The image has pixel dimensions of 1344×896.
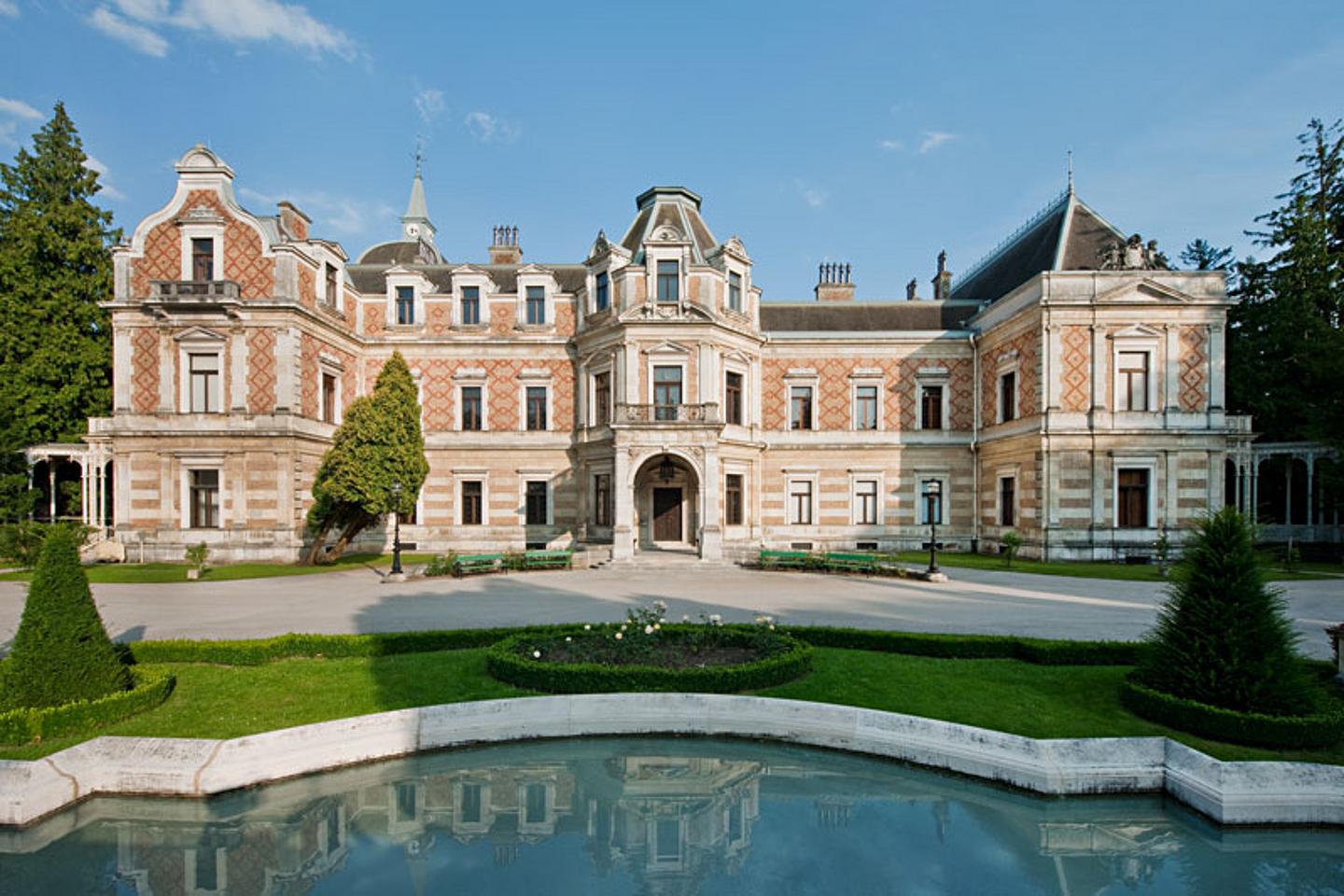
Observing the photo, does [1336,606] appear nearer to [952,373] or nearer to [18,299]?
[952,373]

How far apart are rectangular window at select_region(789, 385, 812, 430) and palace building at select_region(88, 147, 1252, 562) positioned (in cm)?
11

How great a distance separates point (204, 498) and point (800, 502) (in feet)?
78.6

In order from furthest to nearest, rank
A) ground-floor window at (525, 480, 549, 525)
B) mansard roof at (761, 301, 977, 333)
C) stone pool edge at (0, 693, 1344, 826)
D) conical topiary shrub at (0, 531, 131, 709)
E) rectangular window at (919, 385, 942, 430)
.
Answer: mansard roof at (761, 301, 977, 333)
rectangular window at (919, 385, 942, 430)
ground-floor window at (525, 480, 549, 525)
conical topiary shrub at (0, 531, 131, 709)
stone pool edge at (0, 693, 1344, 826)

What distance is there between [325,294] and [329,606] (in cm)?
1676

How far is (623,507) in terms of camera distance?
23.6 meters

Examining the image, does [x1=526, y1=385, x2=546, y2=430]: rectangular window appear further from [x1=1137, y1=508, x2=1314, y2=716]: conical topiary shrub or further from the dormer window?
[x1=1137, y1=508, x2=1314, y2=716]: conical topiary shrub

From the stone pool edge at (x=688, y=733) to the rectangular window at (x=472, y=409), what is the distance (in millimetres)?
22574

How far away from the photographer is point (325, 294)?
26.5 meters

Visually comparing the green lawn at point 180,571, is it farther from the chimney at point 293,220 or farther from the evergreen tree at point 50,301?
the chimney at point 293,220

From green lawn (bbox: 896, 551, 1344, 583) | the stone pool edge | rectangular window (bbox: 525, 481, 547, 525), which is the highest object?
rectangular window (bbox: 525, 481, 547, 525)

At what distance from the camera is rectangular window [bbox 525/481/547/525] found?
93.9 feet

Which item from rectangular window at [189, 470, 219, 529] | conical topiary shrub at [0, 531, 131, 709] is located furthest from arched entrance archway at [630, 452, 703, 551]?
conical topiary shrub at [0, 531, 131, 709]

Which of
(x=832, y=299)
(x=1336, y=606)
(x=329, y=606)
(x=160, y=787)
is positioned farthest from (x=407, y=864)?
(x=832, y=299)

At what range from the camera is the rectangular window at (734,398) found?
27031 mm
